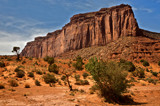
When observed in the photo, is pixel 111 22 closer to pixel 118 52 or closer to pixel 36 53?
pixel 118 52

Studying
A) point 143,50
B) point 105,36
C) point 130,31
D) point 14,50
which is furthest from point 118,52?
point 14,50

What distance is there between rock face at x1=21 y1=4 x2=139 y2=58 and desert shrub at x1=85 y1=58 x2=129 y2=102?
2085 inches

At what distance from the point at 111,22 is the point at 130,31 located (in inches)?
572

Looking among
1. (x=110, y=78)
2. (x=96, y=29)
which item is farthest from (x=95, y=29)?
(x=110, y=78)

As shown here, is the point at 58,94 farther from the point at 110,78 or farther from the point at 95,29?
the point at 95,29

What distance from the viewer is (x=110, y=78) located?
1224 centimetres

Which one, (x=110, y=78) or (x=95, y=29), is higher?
(x=95, y=29)

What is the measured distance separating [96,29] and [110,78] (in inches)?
2753

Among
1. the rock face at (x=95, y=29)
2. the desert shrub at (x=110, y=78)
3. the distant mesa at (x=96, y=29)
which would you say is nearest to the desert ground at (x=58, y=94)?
the desert shrub at (x=110, y=78)

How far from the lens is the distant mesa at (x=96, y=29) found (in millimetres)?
65625

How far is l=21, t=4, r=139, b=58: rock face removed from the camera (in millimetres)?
66100

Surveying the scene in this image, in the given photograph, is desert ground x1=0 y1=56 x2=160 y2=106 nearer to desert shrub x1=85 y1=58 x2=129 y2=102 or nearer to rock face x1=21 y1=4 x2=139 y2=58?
desert shrub x1=85 y1=58 x2=129 y2=102

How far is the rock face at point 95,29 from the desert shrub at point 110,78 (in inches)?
2085

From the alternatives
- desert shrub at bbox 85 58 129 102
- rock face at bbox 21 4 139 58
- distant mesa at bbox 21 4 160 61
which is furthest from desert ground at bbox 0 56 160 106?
rock face at bbox 21 4 139 58
